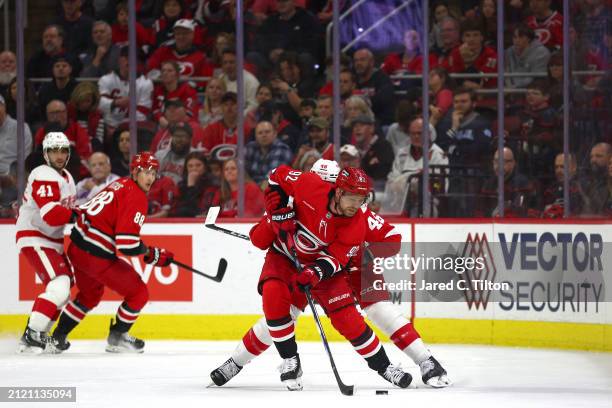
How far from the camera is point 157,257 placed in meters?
6.77

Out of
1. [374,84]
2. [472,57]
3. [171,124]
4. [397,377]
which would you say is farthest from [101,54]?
[397,377]

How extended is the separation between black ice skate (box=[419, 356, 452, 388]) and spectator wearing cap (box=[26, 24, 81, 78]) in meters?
4.16

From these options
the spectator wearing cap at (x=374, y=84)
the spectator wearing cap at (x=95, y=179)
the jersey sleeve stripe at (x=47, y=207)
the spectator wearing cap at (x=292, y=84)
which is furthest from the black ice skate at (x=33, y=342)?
the spectator wearing cap at (x=374, y=84)

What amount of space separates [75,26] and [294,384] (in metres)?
4.28

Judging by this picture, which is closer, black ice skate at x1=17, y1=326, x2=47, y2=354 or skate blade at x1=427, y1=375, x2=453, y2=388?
skate blade at x1=427, y1=375, x2=453, y2=388

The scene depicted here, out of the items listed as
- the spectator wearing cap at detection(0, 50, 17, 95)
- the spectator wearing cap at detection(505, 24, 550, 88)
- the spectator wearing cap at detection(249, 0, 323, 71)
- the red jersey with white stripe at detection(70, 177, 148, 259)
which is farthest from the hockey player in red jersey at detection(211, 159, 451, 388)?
the spectator wearing cap at detection(0, 50, 17, 95)

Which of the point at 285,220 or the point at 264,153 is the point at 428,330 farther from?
the point at 285,220

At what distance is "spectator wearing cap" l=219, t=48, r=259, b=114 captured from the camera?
8023 mm

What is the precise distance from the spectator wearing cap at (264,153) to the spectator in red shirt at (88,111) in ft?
3.52

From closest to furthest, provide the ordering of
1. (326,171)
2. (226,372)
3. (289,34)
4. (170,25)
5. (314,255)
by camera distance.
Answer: (314,255) → (226,372) → (326,171) → (289,34) → (170,25)

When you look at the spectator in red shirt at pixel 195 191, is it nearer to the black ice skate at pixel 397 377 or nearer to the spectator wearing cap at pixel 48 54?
the spectator wearing cap at pixel 48 54

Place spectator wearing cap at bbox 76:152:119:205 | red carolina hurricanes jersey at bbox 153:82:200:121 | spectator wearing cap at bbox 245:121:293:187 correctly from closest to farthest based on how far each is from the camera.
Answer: spectator wearing cap at bbox 245:121:293:187
spectator wearing cap at bbox 76:152:119:205
red carolina hurricanes jersey at bbox 153:82:200:121

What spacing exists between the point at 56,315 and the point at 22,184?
1212mm

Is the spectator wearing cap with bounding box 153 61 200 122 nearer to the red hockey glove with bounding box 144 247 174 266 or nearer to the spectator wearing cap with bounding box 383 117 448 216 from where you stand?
the spectator wearing cap with bounding box 383 117 448 216
